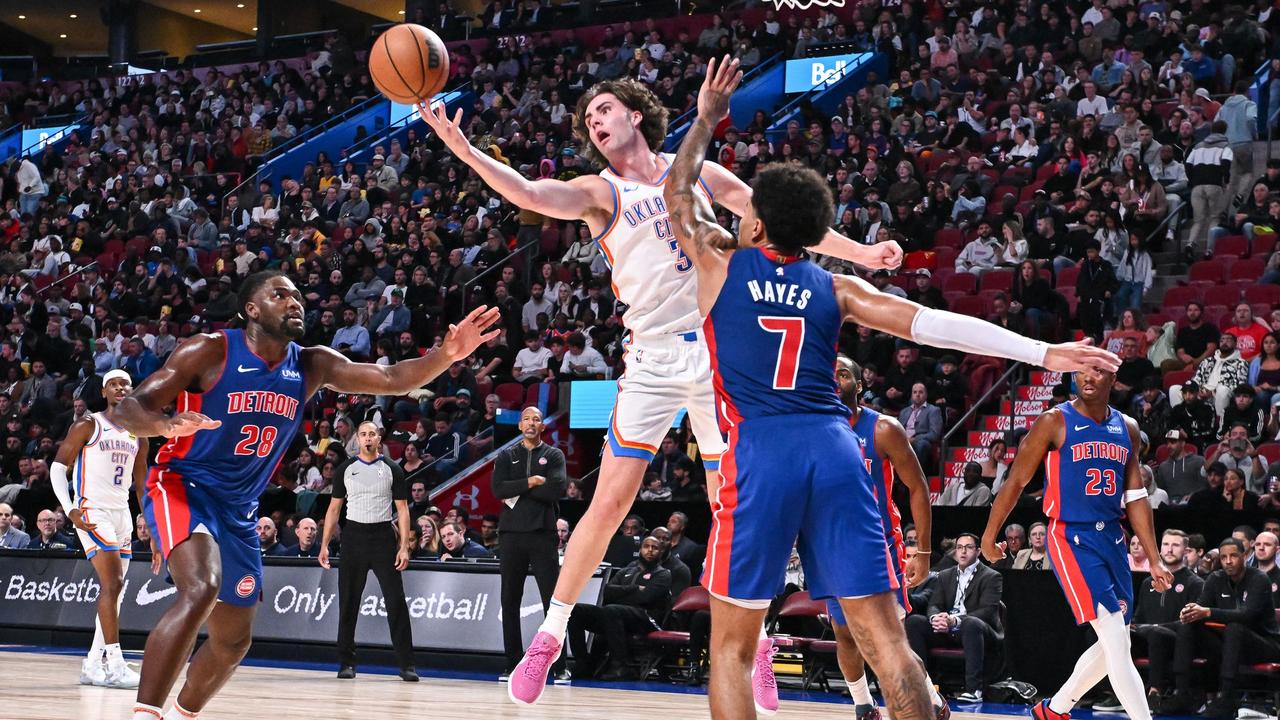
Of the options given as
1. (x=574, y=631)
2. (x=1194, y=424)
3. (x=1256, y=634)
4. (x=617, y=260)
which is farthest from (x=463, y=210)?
(x=617, y=260)

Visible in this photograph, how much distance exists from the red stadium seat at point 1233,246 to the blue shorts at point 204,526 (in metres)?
12.4

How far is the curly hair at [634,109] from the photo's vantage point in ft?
20.1

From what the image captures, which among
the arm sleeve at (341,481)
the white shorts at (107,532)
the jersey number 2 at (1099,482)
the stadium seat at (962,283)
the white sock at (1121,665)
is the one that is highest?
the stadium seat at (962,283)

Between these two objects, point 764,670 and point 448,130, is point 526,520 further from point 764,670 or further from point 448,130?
point 448,130

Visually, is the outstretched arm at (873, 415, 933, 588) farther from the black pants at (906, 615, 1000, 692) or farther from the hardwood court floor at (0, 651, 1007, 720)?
the black pants at (906, 615, 1000, 692)

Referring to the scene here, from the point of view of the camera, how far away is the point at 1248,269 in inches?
588

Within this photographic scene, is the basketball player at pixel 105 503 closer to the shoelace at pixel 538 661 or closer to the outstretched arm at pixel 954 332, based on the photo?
the shoelace at pixel 538 661

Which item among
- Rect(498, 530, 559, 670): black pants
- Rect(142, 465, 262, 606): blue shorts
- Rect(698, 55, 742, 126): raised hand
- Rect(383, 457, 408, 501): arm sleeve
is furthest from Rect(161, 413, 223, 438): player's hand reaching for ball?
Rect(383, 457, 408, 501): arm sleeve

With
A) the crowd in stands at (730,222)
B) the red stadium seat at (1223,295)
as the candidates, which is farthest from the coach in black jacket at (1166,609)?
the red stadium seat at (1223,295)

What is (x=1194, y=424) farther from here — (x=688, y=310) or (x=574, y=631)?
(x=688, y=310)

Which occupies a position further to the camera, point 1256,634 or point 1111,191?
point 1111,191

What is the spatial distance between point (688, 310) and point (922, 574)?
8.25 feet

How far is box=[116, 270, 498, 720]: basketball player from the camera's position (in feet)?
18.5

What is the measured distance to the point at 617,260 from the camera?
6051 mm
